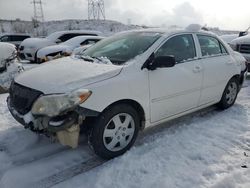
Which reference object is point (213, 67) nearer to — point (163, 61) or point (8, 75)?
point (163, 61)

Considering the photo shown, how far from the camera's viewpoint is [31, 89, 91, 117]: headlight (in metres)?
3.21

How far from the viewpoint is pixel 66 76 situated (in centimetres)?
353

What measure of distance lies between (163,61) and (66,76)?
1.25 m

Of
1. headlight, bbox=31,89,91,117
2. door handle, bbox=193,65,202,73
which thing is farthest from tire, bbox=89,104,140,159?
door handle, bbox=193,65,202,73

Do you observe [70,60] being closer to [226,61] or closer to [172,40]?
[172,40]

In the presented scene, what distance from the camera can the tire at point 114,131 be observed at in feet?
11.4

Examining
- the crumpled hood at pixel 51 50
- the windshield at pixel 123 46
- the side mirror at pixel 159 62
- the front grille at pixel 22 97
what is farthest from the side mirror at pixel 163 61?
the crumpled hood at pixel 51 50

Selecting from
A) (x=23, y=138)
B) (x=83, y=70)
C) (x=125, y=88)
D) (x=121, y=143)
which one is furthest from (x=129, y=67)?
(x=23, y=138)

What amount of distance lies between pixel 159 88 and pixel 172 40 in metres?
0.84

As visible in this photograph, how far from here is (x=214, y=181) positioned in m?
3.18

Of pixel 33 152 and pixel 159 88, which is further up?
pixel 159 88

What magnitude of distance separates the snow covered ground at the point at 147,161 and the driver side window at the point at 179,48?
112 centimetres

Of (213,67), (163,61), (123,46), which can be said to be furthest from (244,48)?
(163,61)

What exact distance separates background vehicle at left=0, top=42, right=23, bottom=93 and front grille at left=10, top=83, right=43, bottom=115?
325cm
